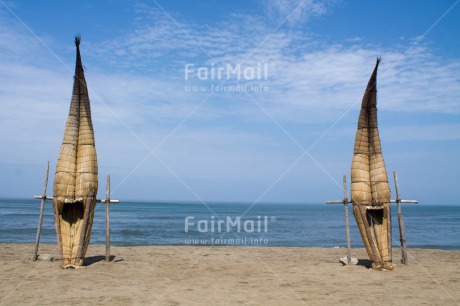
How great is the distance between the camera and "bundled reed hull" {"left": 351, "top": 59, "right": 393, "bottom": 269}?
1270 centimetres

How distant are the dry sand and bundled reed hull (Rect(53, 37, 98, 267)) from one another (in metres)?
0.88

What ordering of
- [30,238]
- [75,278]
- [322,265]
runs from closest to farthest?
[75,278] < [322,265] < [30,238]

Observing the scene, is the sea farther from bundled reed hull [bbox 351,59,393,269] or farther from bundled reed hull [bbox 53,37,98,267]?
bundled reed hull [bbox 351,59,393,269]

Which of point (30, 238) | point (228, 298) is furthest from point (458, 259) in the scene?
point (30, 238)

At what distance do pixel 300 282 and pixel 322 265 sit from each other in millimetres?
3010

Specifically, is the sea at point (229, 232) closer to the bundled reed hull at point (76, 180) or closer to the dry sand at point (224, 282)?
the dry sand at point (224, 282)

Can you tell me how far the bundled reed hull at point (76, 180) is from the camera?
491 inches

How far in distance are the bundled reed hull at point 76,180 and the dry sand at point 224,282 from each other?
0.88 meters

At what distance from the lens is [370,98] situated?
13.1 metres

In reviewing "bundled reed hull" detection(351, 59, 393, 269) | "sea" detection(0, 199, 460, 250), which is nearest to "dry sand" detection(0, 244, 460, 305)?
"bundled reed hull" detection(351, 59, 393, 269)

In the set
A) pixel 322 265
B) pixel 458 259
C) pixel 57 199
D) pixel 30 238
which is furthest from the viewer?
pixel 30 238

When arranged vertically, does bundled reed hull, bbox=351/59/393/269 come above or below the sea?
above

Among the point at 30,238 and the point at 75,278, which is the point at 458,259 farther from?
the point at 30,238

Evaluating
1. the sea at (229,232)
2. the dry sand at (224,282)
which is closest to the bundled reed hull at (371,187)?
the dry sand at (224,282)
